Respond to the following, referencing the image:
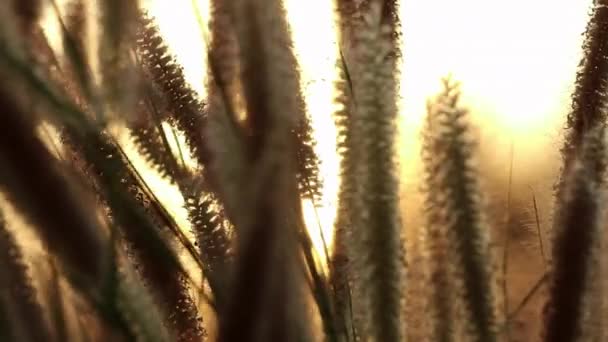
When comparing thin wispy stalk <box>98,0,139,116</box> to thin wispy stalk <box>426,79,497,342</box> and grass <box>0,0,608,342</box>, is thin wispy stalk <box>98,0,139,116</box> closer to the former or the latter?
grass <box>0,0,608,342</box>

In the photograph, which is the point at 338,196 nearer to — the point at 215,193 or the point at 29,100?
the point at 215,193

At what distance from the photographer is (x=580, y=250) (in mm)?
741

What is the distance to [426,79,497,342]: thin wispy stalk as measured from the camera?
0.72m

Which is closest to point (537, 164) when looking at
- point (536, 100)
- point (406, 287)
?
point (536, 100)

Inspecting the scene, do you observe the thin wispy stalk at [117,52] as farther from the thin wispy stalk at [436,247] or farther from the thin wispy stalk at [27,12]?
the thin wispy stalk at [436,247]

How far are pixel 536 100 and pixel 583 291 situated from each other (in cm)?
18

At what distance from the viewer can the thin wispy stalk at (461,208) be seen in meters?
0.72

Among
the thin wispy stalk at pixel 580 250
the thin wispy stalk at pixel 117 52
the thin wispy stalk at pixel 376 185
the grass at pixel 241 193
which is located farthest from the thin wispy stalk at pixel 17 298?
the thin wispy stalk at pixel 580 250

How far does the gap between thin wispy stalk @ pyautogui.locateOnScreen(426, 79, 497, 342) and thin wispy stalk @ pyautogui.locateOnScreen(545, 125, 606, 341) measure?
6 cm

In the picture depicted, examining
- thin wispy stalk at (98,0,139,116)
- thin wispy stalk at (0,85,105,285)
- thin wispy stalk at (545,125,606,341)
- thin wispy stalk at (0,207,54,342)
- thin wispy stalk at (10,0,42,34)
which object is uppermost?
thin wispy stalk at (10,0,42,34)

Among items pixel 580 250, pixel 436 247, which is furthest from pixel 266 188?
Result: pixel 580 250

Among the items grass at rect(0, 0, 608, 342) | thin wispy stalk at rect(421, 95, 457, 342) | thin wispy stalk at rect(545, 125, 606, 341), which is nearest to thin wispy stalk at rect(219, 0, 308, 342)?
grass at rect(0, 0, 608, 342)

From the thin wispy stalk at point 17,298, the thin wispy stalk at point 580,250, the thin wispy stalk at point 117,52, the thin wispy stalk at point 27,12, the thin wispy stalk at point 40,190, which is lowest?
the thin wispy stalk at point 580,250

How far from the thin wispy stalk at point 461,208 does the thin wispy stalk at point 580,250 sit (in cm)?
6
